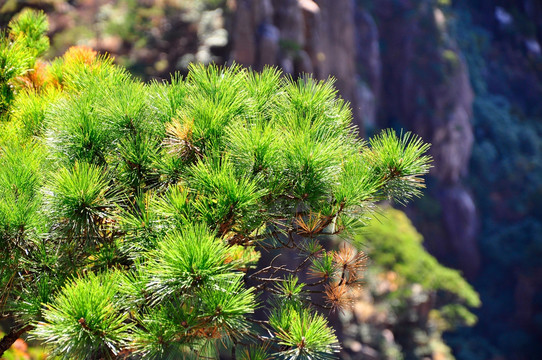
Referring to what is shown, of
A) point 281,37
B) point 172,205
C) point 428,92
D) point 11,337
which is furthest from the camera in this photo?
point 428,92

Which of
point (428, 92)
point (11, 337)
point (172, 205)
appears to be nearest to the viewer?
point (172, 205)

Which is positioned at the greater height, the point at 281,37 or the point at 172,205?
the point at 281,37

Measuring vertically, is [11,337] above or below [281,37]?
below

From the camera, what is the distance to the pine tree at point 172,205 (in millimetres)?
1627

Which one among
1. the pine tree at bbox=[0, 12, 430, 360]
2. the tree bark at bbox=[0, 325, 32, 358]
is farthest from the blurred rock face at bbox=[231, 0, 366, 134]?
the tree bark at bbox=[0, 325, 32, 358]

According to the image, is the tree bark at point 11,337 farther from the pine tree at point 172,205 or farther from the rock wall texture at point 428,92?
the rock wall texture at point 428,92

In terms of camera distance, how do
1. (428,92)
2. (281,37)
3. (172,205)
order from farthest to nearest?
(428,92) → (281,37) → (172,205)

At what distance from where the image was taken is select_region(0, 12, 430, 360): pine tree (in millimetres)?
1627

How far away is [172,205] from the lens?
1.81 metres

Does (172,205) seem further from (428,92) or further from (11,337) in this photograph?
(428,92)

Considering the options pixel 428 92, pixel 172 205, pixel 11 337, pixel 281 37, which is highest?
pixel 428 92

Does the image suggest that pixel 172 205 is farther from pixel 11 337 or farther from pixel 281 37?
pixel 281 37

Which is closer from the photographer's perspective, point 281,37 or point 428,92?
point 281,37

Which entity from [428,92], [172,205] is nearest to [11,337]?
[172,205]
